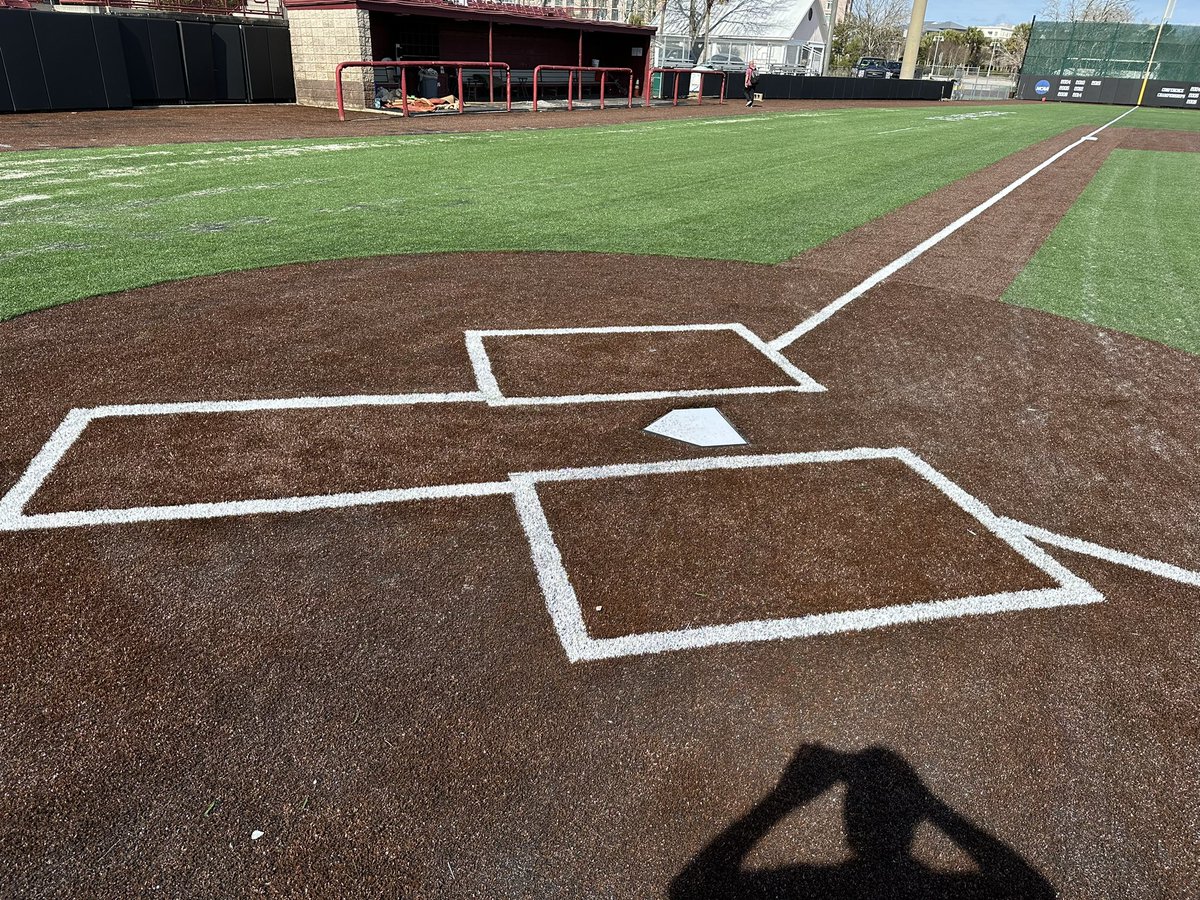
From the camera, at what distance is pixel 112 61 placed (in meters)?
21.6

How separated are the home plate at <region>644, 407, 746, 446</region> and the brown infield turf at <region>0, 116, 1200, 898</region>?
0.14m

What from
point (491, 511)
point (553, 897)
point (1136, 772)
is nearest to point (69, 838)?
point (553, 897)

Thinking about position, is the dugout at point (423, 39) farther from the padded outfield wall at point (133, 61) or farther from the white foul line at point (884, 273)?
the white foul line at point (884, 273)

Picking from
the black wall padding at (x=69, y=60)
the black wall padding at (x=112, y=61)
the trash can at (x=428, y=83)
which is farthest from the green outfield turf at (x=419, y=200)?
the trash can at (x=428, y=83)

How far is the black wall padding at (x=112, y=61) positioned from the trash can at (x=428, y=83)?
913cm

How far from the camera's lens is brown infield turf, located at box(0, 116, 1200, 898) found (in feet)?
7.58

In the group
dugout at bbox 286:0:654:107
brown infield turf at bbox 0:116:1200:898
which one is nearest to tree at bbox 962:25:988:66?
dugout at bbox 286:0:654:107

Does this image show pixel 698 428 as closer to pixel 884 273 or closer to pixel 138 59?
pixel 884 273

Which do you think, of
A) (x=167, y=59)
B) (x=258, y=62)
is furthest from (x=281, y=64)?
(x=167, y=59)

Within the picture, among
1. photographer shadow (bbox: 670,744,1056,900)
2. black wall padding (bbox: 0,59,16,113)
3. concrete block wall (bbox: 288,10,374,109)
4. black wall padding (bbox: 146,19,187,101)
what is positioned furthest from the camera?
concrete block wall (bbox: 288,10,374,109)

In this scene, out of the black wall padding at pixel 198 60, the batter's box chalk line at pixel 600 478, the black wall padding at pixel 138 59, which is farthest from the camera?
the black wall padding at pixel 198 60

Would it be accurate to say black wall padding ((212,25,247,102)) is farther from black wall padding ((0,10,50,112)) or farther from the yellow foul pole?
the yellow foul pole

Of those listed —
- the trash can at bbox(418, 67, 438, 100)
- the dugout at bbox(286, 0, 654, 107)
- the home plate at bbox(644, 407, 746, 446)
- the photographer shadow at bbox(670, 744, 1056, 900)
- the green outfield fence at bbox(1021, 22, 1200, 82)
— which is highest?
the green outfield fence at bbox(1021, 22, 1200, 82)

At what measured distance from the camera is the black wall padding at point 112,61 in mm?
21062
